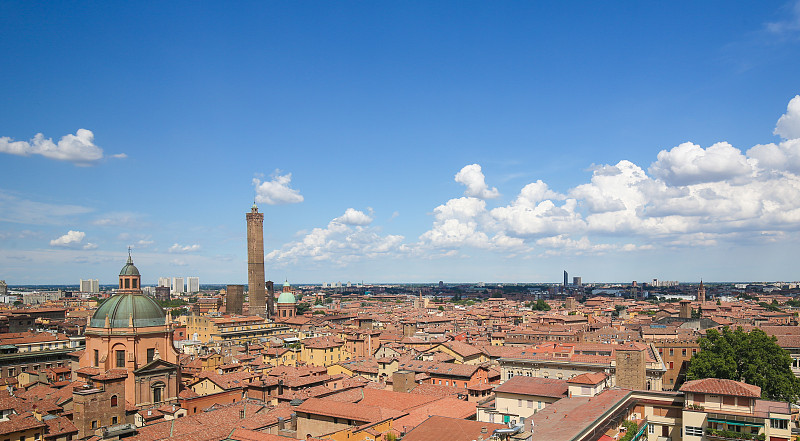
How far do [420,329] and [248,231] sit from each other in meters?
46.6

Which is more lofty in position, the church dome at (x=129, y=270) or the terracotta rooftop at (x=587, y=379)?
the church dome at (x=129, y=270)

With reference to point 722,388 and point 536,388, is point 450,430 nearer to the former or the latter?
point 536,388

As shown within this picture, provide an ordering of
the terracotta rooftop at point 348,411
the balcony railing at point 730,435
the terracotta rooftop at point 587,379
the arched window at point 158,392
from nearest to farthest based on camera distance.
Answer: the balcony railing at point 730,435
the terracotta rooftop at point 348,411
the terracotta rooftop at point 587,379
the arched window at point 158,392

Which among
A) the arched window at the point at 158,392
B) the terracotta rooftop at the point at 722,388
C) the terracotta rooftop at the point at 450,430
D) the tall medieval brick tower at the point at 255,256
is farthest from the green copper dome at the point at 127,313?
the tall medieval brick tower at the point at 255,256

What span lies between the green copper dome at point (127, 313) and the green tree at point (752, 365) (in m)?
39.4

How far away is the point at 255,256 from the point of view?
114438 millimetres

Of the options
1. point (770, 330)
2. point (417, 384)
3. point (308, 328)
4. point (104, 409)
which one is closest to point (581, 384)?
point (417, 384)

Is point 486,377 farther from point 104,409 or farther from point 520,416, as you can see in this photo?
point 104,409

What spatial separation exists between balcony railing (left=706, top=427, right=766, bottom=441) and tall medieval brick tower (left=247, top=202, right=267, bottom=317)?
95.3 m

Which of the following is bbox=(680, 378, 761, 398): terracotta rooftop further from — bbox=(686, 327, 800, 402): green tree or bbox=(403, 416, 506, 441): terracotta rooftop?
bbox=(686, 327, 800, 402): green tree

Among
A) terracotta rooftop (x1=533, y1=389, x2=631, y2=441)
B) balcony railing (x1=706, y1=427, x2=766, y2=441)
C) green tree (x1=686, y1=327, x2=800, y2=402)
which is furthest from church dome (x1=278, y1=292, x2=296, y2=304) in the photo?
balcony railing (x1=706, y1=427, x2=766, y2=441)

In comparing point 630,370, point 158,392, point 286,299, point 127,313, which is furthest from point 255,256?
point 630,370

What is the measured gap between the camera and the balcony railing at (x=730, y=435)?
2460cm

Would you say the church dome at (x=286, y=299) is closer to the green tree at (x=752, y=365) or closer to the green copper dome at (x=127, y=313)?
the green copper dome at (x=127, y=313)
